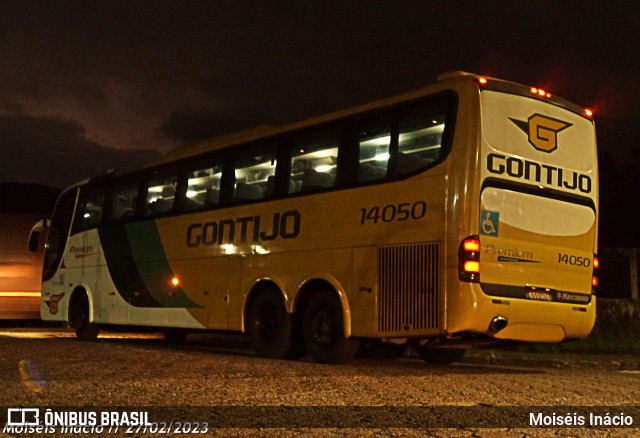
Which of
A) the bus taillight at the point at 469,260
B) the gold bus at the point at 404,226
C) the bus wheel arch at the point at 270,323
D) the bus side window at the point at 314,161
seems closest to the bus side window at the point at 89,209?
the gold bus at the point at 404,226

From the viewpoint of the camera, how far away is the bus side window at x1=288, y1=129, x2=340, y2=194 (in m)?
12.6

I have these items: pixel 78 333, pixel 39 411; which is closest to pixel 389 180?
pixel 39 411

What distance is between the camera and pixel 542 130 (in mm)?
11359

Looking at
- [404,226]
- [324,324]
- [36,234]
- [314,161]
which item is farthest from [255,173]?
[36,234]

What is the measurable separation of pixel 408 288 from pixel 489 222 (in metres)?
1.31

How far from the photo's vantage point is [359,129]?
1229 centimetres

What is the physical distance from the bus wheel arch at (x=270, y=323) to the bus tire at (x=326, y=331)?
1.44ft

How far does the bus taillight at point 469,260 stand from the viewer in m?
10.4

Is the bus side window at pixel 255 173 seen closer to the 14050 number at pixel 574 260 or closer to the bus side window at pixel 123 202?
the bus side window at pixel 123 202

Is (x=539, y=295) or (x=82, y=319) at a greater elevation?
(x=539, y=295)

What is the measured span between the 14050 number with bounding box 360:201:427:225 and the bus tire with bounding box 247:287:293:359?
227 centimetres

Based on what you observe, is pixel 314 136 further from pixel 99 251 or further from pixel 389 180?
pixel 99 251

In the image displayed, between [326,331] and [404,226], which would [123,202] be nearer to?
[326,331]

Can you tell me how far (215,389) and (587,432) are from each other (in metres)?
3.68
